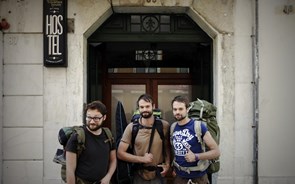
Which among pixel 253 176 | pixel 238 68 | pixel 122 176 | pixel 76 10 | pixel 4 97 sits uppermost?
pixel 76 10

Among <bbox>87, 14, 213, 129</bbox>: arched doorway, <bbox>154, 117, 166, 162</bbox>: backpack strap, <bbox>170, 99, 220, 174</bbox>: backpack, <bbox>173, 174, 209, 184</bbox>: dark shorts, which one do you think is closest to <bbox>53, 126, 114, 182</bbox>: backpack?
<bbox>154, 117, 166, 162</bbox>: backpack strap

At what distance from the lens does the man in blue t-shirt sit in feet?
15.8

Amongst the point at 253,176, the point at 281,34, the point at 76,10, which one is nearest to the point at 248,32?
the point at 281,34

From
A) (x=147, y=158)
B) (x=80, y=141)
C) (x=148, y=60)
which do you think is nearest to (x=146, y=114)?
(x=147, y=158)

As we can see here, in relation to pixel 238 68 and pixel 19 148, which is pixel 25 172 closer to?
pixel 19 148

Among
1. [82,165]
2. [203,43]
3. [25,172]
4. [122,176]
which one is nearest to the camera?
[82,165]

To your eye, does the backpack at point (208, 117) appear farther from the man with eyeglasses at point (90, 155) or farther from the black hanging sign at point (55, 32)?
the black hanging sign at point (55, 32)

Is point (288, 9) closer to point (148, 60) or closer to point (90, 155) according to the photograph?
point (148, 60)

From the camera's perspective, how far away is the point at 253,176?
309 inches

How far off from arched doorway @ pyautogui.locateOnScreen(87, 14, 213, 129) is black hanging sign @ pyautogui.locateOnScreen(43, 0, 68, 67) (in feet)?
2.65

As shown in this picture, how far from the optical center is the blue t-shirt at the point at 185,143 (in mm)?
4859

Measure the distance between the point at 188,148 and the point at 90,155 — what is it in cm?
121

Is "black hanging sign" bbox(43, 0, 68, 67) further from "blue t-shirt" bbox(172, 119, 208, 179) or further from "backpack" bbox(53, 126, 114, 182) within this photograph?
"blue t-shirt" bbox(172, 119, 208, 179)

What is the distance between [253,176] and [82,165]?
4.49 metres
